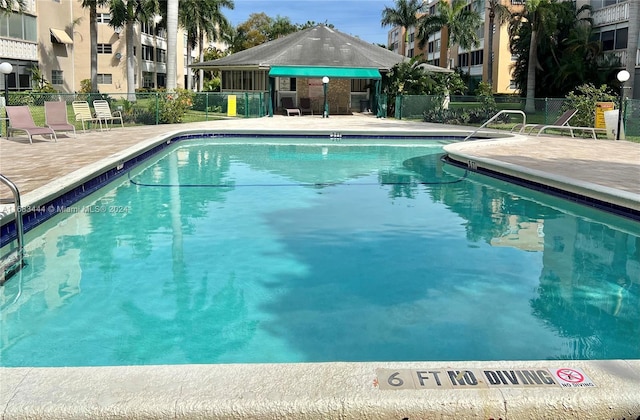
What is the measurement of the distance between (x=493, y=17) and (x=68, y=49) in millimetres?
31972

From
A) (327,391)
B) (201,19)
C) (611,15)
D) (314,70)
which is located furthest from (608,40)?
(327,391)

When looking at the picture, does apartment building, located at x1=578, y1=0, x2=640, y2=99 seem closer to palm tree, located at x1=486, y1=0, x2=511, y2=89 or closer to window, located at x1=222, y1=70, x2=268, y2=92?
palm tree, located at x1=486, y1=0, x2=511, y2=89

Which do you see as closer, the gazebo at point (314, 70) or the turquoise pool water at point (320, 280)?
the turquoise pool water at point (320, 280)

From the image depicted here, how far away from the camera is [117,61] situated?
2140 inches

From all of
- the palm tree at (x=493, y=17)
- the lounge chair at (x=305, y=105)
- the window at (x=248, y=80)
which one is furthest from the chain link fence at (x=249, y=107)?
the palm tree at (x=493, y=17)

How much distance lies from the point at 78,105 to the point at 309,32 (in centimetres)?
2332

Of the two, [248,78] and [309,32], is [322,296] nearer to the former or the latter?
[248,78]

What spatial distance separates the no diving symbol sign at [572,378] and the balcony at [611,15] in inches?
1470

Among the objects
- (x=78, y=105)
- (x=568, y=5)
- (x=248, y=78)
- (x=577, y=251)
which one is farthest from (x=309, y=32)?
(x=577, y=251)

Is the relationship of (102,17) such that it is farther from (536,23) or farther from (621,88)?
(621,88)

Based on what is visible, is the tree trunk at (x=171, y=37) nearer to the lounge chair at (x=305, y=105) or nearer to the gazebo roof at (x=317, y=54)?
the gazebo roof at (x=317, y=54)

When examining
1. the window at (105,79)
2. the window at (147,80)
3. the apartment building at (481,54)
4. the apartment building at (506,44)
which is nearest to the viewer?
the apartment building at (506,44)

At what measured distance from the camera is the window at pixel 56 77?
154 ft

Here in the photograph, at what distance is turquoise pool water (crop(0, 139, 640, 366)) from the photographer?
16.0ft
